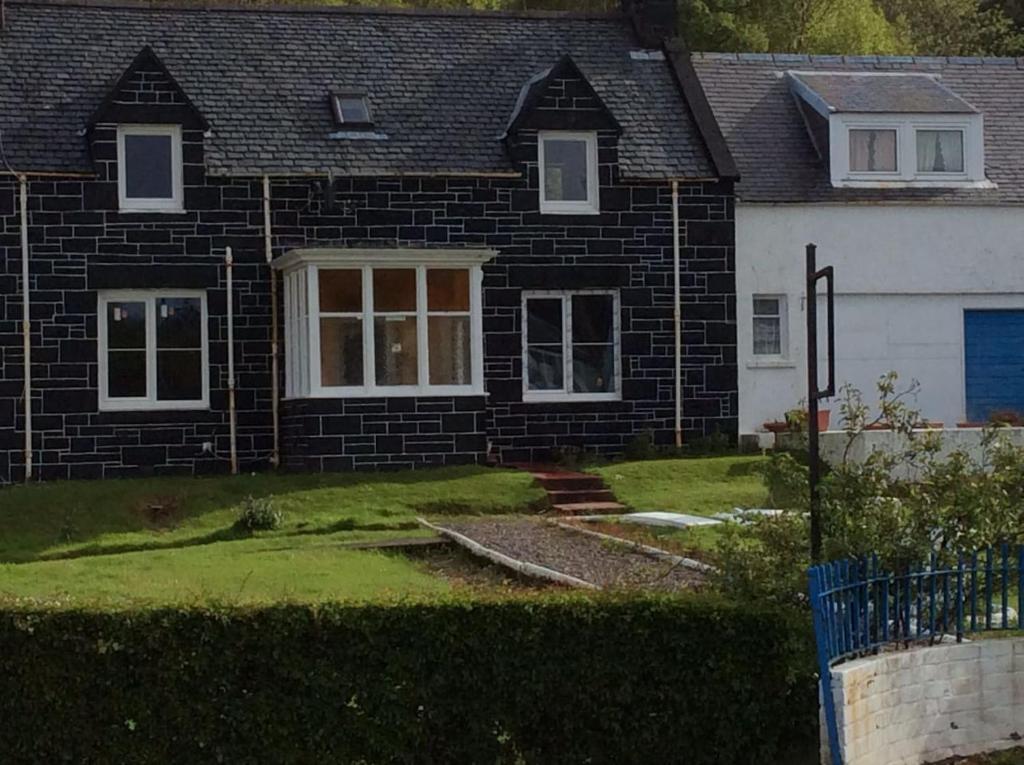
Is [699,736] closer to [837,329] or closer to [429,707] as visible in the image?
[429,707]

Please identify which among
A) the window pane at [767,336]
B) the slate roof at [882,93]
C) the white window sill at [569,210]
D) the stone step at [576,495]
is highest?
the slate roof at [882,93]

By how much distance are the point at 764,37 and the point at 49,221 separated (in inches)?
855

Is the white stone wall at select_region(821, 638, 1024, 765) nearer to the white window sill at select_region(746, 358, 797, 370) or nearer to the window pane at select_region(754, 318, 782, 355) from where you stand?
the white window sill at select_region(746, 358, 797, 370)

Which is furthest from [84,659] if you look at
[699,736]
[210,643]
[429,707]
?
[699,736]

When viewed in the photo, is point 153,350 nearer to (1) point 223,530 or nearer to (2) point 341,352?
(2) point 341,352

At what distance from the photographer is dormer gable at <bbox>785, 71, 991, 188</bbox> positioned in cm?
3150

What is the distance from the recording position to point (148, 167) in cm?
2839

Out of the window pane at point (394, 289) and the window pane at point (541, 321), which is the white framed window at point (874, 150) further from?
the window pane at point (394, 289)

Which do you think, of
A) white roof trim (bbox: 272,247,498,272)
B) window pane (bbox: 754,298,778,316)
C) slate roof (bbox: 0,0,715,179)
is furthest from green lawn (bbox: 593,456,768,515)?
slate roof (bbox: 0,0,715,179)

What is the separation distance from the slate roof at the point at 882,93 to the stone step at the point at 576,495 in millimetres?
9137

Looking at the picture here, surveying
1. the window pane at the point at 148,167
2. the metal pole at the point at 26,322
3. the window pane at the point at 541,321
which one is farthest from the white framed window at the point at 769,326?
the metal pole at the point at 26,322

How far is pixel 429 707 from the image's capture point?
13828 millimetres

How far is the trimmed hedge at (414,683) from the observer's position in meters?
13.5

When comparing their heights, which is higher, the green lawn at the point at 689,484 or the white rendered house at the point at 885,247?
the white rendered house at the point at 885,247
